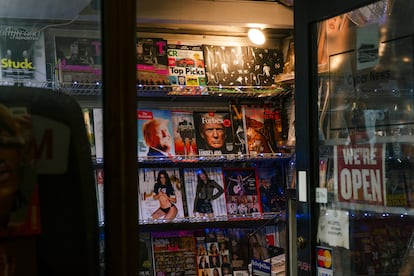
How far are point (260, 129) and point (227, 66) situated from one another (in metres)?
0.60

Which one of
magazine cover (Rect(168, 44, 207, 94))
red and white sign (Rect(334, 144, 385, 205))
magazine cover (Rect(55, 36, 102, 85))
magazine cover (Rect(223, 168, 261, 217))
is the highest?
magazine cover (Rect(168, 44, 207, 94))

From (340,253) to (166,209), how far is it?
6.78 feet

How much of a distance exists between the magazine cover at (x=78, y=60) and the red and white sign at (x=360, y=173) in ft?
4.33

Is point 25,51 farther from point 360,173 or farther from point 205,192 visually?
point 205,192

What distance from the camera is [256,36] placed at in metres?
4.34

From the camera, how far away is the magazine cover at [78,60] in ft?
3.08

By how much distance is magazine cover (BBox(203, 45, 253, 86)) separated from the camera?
4.31 meters

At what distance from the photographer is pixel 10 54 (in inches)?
49.9

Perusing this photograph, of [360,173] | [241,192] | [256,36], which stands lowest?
[241,192]

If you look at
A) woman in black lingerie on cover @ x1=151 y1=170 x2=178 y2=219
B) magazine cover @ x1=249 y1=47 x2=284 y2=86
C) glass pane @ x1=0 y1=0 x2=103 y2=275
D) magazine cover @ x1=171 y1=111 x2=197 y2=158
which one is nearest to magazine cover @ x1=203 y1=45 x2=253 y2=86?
magazine cover @ x1=249 y1=47 x2=284 y2=86

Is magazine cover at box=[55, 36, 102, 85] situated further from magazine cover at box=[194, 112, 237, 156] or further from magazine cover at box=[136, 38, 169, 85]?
magazine cover at box=[194, 112, 237, 156]

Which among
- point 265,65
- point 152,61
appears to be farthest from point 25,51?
point 265,65

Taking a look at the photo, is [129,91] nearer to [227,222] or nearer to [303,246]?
[303,246]

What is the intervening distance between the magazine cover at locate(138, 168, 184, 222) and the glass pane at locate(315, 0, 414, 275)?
6.39 feet
